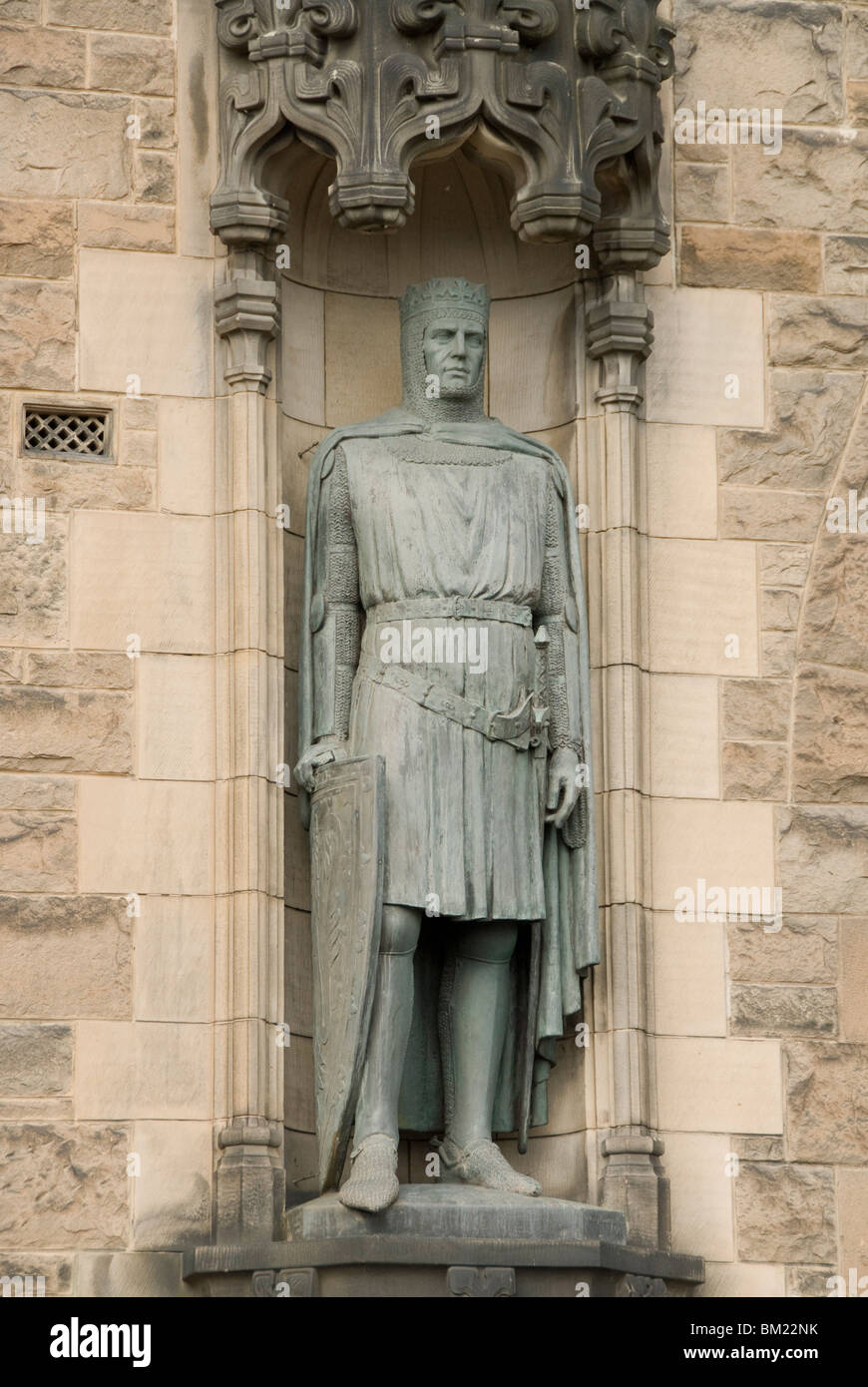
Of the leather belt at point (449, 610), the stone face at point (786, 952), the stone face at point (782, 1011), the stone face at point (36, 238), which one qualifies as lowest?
the stone face at point (782, 1011)

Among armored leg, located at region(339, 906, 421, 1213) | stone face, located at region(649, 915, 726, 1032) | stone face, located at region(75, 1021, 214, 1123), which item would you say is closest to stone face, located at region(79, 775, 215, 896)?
stone face, located at region(75, 1021, 214, 1123)

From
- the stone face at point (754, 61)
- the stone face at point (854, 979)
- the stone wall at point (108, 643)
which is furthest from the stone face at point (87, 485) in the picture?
the stone face at point (854, 979)

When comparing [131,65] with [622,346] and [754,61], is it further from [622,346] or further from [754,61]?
[754,61]

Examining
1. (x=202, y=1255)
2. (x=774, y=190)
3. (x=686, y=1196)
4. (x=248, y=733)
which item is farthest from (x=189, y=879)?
(x=774, y=190)

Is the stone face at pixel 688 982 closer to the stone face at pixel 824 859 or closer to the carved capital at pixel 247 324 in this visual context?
the stone face at pixel 824 859

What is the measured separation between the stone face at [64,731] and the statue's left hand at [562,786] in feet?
4.08

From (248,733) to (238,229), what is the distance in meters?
1.54

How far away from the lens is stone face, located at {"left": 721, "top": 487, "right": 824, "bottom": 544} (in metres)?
10.6

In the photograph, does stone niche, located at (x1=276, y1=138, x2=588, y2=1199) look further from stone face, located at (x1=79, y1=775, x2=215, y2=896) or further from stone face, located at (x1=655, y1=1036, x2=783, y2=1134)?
stone face, located at (x1=655, y1=1036, x2=783, y2=1134)

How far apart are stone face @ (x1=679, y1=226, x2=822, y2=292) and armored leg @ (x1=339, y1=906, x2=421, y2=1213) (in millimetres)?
2360

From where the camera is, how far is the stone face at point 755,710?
1050 cm

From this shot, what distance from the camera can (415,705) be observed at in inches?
393

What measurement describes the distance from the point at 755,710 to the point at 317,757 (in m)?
1.41

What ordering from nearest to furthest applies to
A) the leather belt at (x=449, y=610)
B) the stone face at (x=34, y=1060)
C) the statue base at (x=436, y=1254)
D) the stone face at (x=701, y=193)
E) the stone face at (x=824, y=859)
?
1. the statue base at (x=436, y=1254)
2. the stone face at (x=34, y=1060)
3. the leather belt at (x=449, y=610)
4. the stone face at (x=824, y=859)
5. the stone face at (x=701, y=193)
